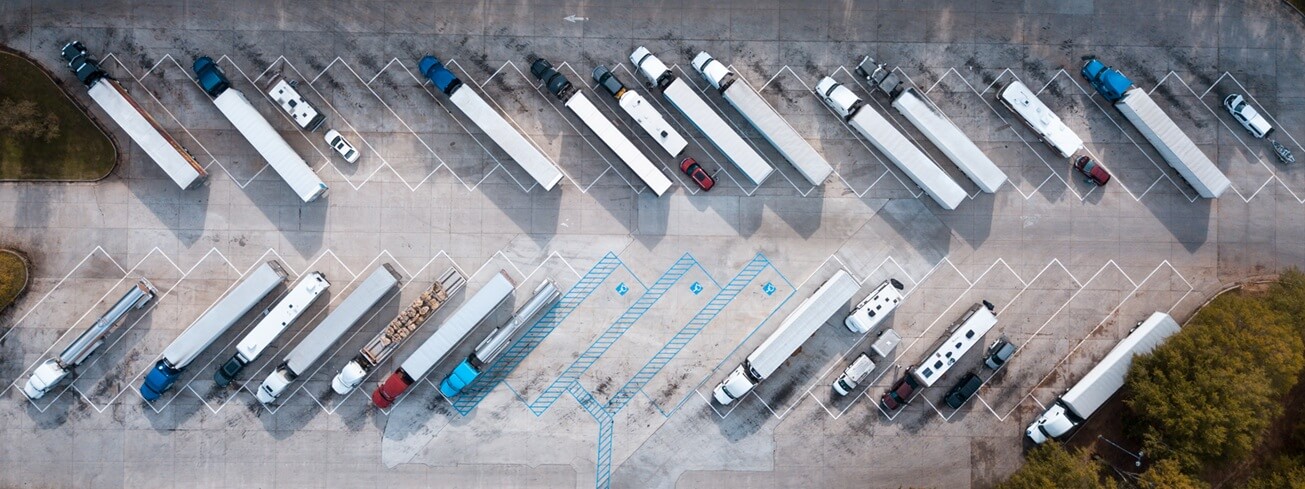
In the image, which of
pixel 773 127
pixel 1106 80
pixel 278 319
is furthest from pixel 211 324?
pixel 1106 80

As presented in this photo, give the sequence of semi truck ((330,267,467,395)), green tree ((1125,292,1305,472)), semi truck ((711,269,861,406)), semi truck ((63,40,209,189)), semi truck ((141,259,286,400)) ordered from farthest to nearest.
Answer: semi truck ((711,269,861,406)), semi truck ((330,267,467,395)), semi truck ((141,259,286,400)), semi truck ((63,40,209,189)), green tree ((1125,292,1305,472))

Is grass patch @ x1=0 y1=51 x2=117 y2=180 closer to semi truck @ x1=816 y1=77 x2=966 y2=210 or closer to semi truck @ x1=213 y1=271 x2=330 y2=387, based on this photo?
semi truck @ x1=213 y1=271 x2=330 y2=387

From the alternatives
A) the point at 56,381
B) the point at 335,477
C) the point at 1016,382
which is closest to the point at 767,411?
the point at 1016,382

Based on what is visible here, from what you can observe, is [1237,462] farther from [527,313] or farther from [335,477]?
[335,477]

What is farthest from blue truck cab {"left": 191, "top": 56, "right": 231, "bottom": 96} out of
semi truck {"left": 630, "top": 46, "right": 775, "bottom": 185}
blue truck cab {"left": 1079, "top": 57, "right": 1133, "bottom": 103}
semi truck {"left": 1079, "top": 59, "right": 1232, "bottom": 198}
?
semi truck {"left": 1079, "top": 59, "right": 1232, "bottom": 198}

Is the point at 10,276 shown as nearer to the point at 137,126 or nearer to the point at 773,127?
the point at 137,126

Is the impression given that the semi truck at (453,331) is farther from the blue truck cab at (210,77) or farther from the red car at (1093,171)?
the red car at (1093,171)

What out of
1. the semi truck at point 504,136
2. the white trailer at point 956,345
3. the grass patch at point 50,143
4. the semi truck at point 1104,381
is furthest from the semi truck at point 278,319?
the semi truck at point 1104,381
